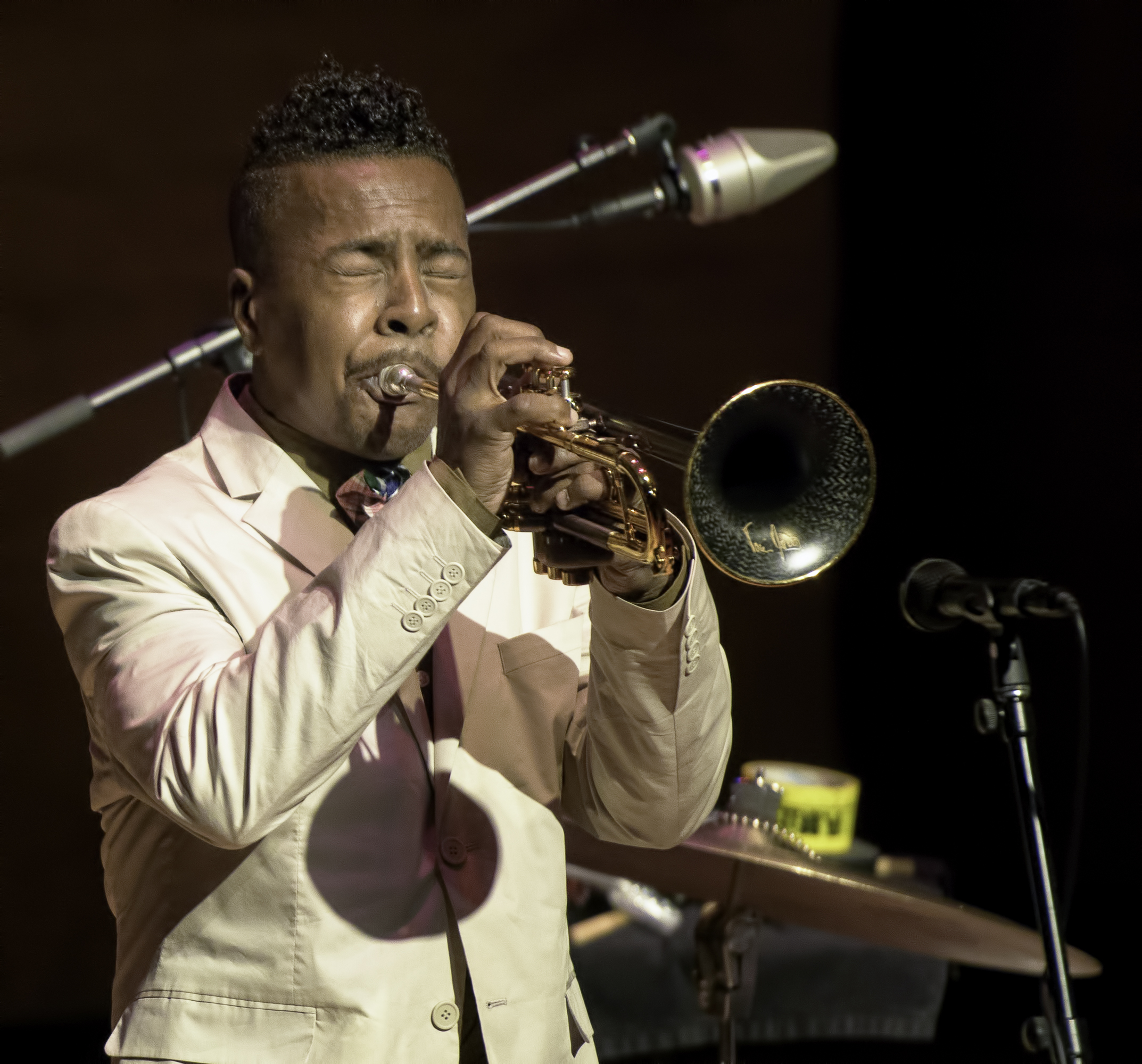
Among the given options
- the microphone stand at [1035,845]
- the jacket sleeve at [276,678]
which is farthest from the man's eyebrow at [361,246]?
the microphone stand at [1035,845]

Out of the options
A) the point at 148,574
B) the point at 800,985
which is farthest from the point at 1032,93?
the point at 148,574

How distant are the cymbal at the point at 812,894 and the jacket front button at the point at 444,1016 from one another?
21.9 inches

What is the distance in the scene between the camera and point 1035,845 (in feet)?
6.17

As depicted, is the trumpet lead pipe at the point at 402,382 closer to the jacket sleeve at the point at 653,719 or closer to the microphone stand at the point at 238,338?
the jacket sleeve at the point at 653,719

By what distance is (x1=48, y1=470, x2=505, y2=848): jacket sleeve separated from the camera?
4.73 ft

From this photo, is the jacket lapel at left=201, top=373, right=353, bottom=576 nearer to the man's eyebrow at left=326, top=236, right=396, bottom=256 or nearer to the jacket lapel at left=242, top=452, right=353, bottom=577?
the jacket lapel at left=242, top=452, right=353, bottom=577

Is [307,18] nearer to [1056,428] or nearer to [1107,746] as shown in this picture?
[1056,428]

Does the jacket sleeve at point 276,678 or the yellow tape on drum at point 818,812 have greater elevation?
the jacket sleeve at point 276,678

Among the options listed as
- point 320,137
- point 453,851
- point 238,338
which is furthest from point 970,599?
point 238,338

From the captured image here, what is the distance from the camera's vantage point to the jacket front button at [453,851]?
170 cm

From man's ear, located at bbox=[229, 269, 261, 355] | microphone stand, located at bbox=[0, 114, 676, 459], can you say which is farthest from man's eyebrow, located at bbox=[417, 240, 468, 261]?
microphone stand, located at bbox=[0, 114, 676, 459]

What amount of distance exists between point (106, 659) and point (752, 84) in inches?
123

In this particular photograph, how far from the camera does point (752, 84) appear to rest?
403cm

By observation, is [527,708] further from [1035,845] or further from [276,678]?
[1035,845]
